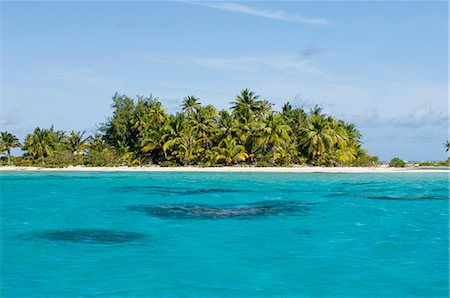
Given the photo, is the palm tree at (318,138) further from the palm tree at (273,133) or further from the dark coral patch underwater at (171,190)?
the dark coral patch underwater at (171,190)

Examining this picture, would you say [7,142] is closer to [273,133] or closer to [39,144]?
[39,144]

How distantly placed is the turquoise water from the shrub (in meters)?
42.7

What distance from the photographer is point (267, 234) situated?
18.2 meters

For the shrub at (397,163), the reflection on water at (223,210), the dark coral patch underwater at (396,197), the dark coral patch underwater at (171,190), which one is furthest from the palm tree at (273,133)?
the reflection on water at (223,210)

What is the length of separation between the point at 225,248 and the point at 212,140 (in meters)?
52.0

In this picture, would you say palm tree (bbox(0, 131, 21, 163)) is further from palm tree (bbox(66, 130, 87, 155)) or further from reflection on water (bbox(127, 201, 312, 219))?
reflection on water (bbox(127, 201, 312, 219))

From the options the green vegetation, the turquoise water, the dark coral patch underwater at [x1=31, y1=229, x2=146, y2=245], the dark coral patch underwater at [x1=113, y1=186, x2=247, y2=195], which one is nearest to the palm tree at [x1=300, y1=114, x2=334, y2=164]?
the green vegetation

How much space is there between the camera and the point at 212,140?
67812 millimetres

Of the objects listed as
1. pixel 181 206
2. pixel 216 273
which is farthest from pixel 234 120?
pixel 216 273

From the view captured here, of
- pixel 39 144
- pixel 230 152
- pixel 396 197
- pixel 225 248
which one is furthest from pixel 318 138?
pixel 225 248

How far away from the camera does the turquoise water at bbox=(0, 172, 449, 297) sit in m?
11.7

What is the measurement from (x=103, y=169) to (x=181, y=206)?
42.0m

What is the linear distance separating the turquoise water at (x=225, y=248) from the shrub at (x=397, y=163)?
4267cm

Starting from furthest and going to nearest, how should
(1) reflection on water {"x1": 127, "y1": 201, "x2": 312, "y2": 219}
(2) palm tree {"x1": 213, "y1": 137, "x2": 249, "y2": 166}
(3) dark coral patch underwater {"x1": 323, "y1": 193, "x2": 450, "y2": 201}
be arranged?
(2) palm tree {"x1": 213, "y1": 137, "x2": 249, "y2": 166}
(3) dark coral patch underwater {"x1": 323, "y1": 193, "x2": 450, "y2": 201}
(1) reflection on water {"x1": 127, "y1": 201, "x2": 312, "y2": 219}
